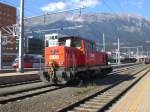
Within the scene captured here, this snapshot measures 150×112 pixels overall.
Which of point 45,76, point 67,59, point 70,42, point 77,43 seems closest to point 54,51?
point 67,59

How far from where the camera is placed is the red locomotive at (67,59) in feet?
73.8

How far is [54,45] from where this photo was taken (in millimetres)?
24531

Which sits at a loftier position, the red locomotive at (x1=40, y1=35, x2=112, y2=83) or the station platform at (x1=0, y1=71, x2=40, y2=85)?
the red locomotive at (x1=40, y1=35, x2=112, y2=83)

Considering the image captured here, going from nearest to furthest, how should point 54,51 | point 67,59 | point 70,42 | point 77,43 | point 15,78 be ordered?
1. point 67,59
2. point 54,51
3. point 70,42
4. point 77,43
5. point 15,78

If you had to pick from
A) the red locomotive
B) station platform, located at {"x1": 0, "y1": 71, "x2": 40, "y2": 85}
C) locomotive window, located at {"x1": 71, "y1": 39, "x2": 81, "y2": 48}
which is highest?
locomotive window, located at {"x1": 71, "y1": 39, "x2": 81, "y2": 48}

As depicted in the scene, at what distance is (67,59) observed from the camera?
22969 mm

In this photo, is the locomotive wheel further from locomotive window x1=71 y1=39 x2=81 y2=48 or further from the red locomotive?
locomotive window x1=71 y1=39 x2=81 y2=48

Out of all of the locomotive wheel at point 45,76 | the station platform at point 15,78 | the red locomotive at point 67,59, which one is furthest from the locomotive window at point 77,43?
the station platform at point 15,78

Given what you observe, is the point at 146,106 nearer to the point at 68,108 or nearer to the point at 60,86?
the point at 68,108

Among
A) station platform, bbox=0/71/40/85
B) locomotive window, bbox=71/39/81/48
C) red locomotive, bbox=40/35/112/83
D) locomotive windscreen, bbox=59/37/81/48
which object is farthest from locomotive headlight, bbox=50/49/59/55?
station platform, bbox=0/71/40/85

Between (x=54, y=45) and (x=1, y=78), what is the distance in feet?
15.9

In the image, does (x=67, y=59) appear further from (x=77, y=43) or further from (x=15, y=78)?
A: (x=15, y=78)

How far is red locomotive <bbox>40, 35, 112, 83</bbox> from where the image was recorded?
73.8 ft

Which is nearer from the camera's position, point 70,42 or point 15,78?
point 70,42
